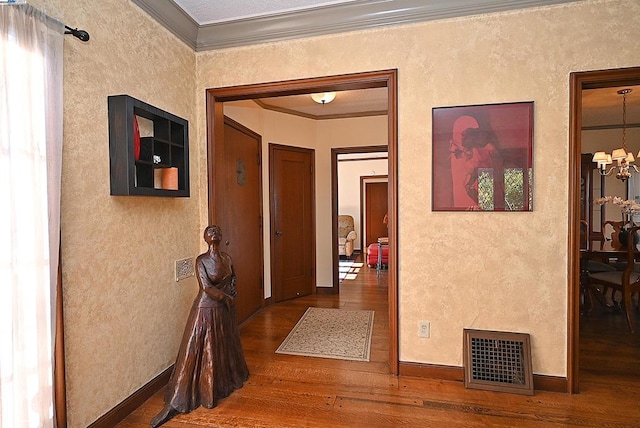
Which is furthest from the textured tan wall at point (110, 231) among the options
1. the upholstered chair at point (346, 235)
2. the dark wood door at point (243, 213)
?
the upholstered chair at point (346, 235)

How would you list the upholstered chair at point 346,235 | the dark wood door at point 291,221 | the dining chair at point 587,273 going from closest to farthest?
the dining chair at point 587,273 → the dark wood door at point 291,221 → the upholstered chair at point 346,235

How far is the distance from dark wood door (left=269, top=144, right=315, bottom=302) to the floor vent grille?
104 inches

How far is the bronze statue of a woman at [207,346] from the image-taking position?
2100 millimetres

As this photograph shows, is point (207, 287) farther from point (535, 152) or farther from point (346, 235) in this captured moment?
point (346, 235)

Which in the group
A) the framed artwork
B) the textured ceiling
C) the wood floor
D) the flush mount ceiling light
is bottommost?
the wood floor

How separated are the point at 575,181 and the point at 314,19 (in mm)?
2099

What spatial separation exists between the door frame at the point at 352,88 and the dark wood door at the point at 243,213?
19.6 inches

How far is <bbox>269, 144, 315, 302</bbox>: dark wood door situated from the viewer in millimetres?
4465

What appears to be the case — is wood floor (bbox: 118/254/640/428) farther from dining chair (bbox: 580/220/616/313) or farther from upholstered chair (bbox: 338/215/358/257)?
upholstered chair (bbox: 338/215/358/257)

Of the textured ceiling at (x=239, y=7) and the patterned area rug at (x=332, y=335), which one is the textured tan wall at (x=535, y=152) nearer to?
the textured ceiling at (x=239, y=7)

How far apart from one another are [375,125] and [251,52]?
260 centimetres

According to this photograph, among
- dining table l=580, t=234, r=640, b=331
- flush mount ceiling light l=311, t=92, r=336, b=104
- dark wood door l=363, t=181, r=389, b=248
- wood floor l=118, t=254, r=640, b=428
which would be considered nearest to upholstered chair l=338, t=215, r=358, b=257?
dark wood door l=363, t=181, r=389, b=248

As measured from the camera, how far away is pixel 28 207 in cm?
146

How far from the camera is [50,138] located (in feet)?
5.07
